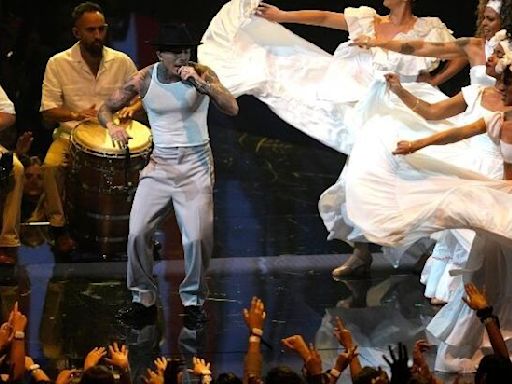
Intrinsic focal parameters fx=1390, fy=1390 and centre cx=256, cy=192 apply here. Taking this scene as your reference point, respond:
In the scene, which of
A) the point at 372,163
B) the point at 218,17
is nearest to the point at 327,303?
the point at 372,163

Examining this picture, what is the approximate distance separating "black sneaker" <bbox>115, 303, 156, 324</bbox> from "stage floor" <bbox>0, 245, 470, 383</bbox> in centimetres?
6

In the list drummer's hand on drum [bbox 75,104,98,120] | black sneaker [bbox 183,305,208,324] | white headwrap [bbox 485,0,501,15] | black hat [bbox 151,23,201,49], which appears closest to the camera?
black hat [bbox 151,23,201,49]

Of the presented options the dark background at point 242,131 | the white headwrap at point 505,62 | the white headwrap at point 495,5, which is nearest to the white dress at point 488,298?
the white headwrap at point 505,62

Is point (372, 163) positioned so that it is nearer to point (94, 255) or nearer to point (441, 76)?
Result: point (441, 76)

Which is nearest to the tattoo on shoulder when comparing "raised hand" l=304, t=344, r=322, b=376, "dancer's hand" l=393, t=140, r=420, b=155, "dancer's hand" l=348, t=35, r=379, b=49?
"dancer's hand" l=348, t=35, r=379, b=49

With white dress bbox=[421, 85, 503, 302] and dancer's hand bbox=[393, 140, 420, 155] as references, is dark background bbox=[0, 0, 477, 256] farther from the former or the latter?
dancer's hand bbox=[393, 140, 420, 155]

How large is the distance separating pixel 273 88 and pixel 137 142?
0.92m

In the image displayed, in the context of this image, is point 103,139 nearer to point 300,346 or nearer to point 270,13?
point 270,13

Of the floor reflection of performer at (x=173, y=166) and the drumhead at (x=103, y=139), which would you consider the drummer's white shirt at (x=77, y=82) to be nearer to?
the drumhead at (x=103, y=139)

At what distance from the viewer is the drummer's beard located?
29.4ft

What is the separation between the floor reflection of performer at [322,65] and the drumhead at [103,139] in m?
0.61

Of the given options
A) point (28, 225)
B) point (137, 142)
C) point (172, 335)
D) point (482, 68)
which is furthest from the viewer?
point (28, 225)

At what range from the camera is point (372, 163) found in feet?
24.6

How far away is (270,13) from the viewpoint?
28.9 feet
